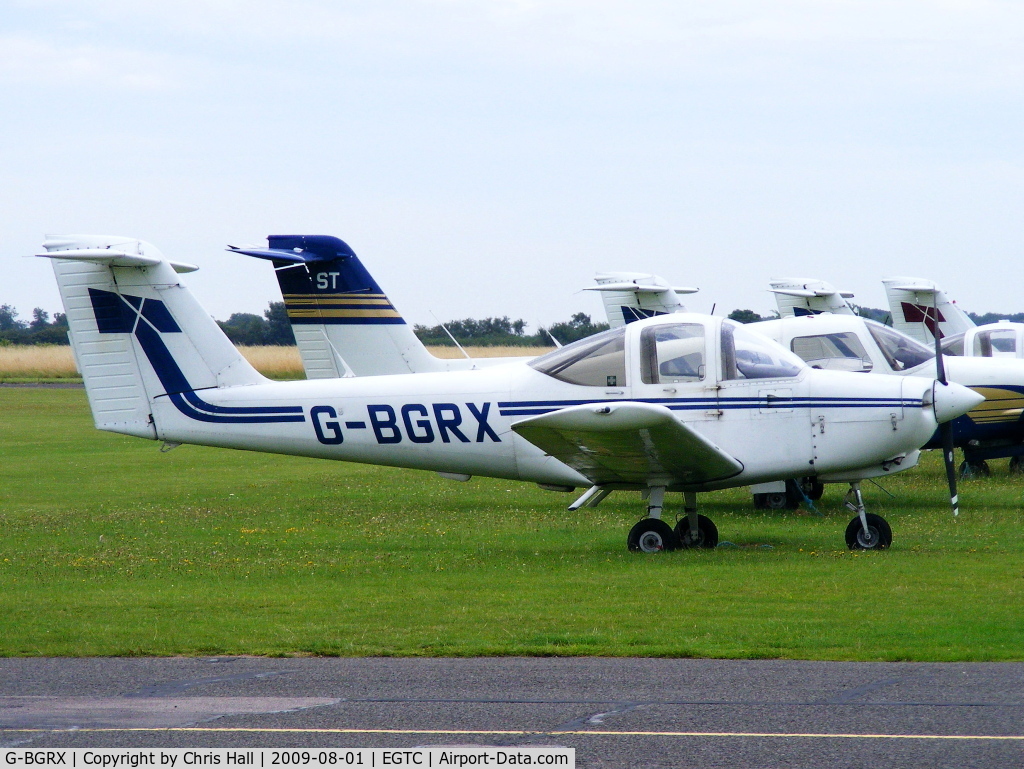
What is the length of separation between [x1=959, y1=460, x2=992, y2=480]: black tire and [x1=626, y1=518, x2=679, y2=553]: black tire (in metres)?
8.22

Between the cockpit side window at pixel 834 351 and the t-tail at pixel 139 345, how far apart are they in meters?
6.92

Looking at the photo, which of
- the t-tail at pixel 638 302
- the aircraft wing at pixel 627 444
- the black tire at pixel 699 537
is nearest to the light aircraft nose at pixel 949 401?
the aircraft wing at pixel 627 444

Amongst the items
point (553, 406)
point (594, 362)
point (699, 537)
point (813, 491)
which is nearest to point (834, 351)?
point (813, 491)

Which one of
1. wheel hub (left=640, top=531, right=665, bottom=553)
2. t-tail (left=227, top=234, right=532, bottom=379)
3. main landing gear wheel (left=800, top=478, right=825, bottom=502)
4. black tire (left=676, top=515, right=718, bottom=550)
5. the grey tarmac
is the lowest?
main landing gear wheel (left=800, top=478, right=825, bottom=502)

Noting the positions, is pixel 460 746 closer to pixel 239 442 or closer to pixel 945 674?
pixel 945 674

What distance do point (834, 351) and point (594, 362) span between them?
16.6 ft

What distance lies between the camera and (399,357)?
58.0ft

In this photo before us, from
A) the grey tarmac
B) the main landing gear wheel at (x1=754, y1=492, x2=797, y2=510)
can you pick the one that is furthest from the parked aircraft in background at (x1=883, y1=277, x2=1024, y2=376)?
the grey tarmac

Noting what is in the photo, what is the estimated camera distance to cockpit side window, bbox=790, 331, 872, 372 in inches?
600

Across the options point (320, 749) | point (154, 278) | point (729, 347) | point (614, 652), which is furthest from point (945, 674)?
point (154, 278)

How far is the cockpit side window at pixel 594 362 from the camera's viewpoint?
11.5 m

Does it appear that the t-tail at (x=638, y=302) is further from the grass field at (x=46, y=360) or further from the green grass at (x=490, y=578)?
the grass field at (x=46, y=360)

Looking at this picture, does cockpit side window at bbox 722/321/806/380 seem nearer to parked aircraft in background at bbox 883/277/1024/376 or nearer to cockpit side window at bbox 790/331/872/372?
cockpit side window at bbox 790/331/872/372

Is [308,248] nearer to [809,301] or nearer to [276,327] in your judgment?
[809,301]
